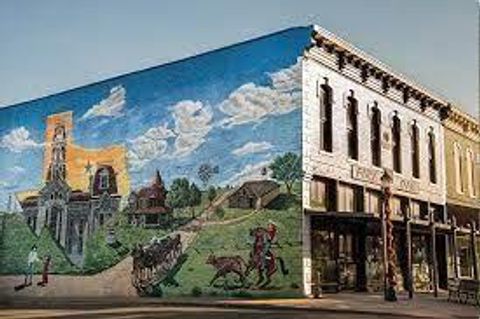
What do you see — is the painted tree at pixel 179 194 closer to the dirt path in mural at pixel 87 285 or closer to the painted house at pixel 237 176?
the painted house at pixel 237 176

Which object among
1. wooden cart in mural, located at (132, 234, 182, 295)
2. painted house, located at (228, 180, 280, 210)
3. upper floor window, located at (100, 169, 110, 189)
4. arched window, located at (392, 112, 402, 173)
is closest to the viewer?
painted house, located at (228, 180, 280, 210)

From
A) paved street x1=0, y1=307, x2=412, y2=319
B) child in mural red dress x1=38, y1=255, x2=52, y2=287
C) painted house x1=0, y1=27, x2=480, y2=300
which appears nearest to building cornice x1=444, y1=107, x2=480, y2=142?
painted house x1=0, y1=27, x2=480, y2=300

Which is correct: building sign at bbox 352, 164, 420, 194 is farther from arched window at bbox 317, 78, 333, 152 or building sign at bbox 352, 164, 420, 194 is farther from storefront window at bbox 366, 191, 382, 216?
arched window at bbox 317, 78, 333, 152

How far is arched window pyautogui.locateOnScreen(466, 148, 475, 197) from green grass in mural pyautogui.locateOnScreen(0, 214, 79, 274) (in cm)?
2013

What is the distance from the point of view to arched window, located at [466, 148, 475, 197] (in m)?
35.0

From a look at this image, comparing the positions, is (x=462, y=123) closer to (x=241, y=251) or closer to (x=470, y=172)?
(x=470, y=172)

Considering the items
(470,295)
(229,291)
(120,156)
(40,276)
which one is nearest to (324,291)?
(229,291)

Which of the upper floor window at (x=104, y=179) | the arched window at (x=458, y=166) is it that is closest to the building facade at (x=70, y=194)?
the upper floor window at (x=104, y=179)

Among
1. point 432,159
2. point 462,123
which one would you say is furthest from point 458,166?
point 432,159

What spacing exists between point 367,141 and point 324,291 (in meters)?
6.41

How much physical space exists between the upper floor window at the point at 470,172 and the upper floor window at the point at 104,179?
60.5 feet

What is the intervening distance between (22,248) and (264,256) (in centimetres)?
1411

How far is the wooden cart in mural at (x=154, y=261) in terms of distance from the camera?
2527 cm

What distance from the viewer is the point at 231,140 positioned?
2464 cm
